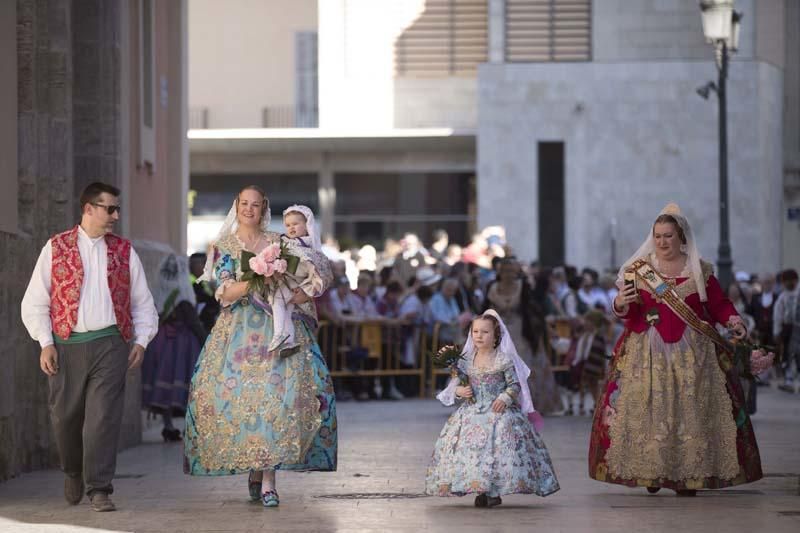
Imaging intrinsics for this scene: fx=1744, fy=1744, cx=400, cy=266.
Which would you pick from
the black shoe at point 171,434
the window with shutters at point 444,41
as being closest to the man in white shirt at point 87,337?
the black shoe at point 171,434

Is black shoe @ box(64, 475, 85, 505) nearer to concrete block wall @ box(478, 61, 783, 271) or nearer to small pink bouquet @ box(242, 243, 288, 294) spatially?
small pink bouquet @ box(242, 243, 288, 294)

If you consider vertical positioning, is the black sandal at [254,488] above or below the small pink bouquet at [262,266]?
below

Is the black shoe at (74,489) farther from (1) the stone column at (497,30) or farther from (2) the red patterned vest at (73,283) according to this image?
(1) the stone column at (497,30)

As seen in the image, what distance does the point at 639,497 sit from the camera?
11047 millimetres

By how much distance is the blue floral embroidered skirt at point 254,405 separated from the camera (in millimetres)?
10250

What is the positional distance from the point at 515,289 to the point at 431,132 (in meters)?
20.5

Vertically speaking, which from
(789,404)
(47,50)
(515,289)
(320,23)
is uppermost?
(320,23)

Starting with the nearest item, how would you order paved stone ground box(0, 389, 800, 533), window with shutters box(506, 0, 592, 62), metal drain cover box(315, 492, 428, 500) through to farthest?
paved stone ground box(0, 389, 800, 533)
metal drain cover box(315, 492, 428, 500)
window with shutters box(506, 0, 592, 62)

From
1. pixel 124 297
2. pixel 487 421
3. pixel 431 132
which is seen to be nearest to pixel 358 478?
pixel 487 421

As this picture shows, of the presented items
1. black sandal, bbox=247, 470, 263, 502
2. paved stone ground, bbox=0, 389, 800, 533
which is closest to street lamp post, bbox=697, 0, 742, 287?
paved stone ground, bbox=0, 389, 800, 533

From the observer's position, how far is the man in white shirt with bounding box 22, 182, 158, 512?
32.9ft

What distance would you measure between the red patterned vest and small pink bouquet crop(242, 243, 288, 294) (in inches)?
27.7

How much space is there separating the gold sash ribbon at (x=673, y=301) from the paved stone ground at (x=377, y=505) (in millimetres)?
1016

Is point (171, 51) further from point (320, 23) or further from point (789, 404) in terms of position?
point (320, 23)
